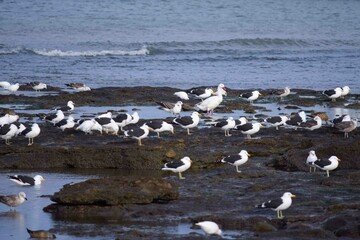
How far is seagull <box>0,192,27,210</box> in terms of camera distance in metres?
16.8

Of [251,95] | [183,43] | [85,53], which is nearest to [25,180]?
[251,95]

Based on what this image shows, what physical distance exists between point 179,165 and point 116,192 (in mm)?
3010

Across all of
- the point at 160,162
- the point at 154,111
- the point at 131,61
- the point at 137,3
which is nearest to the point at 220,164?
the point at 160,162

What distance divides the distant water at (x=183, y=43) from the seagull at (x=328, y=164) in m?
16.8

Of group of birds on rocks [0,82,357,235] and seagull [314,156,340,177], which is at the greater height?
group of birds on rocks [0,82,357,235]

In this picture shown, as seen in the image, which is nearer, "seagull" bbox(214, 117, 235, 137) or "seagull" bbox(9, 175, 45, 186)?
"seagull" bbox(9, 175, 45, 186)

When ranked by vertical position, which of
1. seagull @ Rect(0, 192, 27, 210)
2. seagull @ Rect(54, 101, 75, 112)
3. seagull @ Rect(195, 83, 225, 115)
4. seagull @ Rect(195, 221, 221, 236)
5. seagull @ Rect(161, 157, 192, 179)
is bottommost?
seagull @ Rect(195, 221, 221, 236)

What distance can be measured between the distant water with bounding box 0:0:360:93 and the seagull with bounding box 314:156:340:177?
55.0ft

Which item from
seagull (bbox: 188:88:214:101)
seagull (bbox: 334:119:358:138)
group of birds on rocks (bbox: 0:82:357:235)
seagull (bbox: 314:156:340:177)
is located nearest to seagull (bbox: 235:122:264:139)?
group of birds on rocks (bbox: 0:82:357:235)

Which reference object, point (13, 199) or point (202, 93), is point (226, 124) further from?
point (13, 199)

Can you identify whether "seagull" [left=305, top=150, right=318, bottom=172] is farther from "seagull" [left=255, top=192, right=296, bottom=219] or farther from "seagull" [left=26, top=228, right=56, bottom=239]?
"seagull" [left=26, top=228, right=56, bottom=239]

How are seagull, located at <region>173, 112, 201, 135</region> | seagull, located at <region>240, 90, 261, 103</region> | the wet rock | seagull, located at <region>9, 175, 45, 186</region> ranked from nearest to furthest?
the wet rock → seagull, located at <region>9, 175, 45, 186</region> → seagull, located at <region>173, 112, 201, 135</region> → seagull, located at <region>240, 90, 261, 103</region>

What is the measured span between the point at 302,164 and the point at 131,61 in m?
27.3

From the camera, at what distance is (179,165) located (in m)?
19.6
